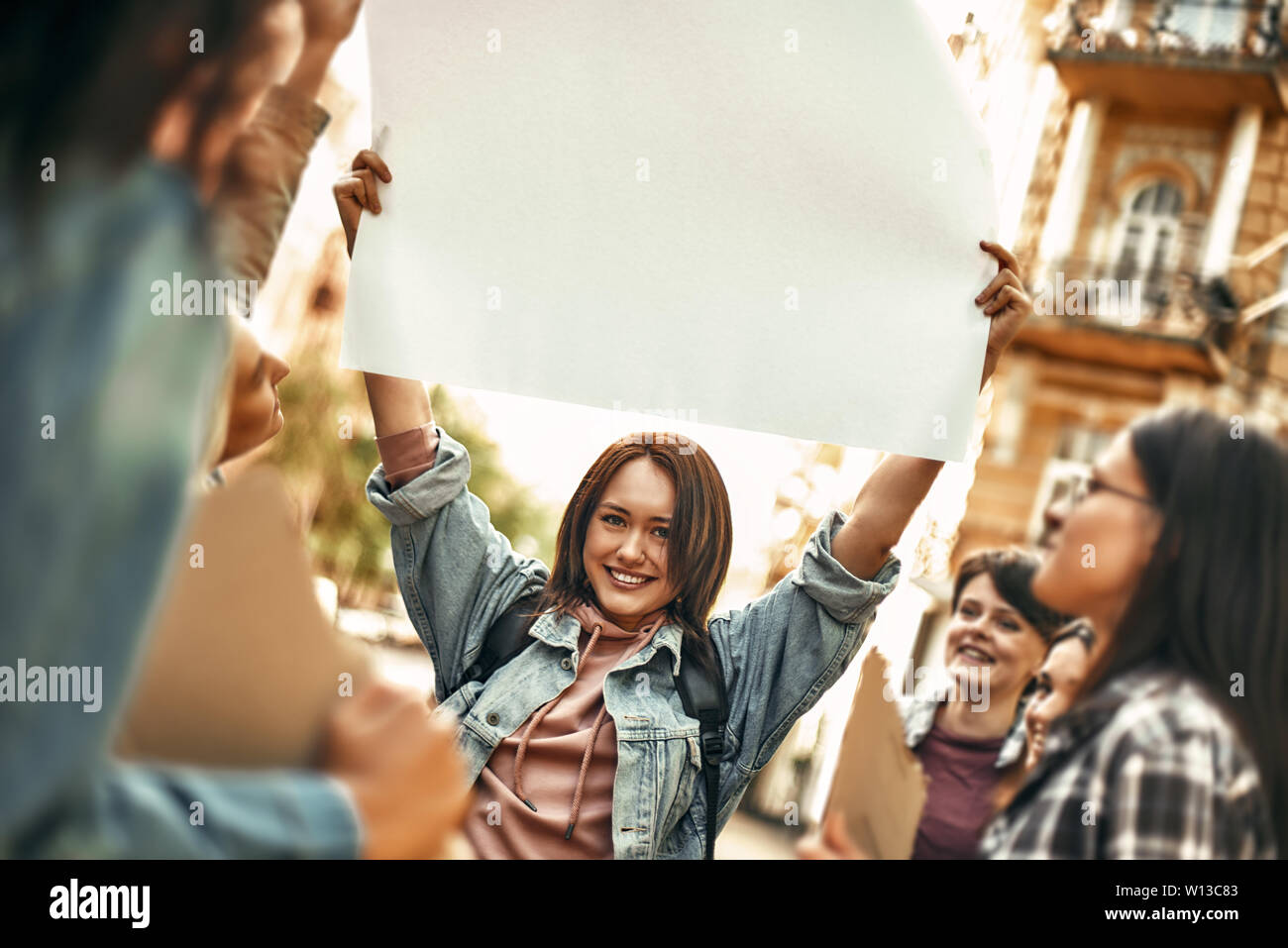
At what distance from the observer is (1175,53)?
164 cm

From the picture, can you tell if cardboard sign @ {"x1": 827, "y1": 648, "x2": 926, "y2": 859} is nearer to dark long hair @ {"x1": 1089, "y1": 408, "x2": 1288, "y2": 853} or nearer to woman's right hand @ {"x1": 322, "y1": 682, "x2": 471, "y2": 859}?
dark long hair @ {"x1": 1089, "y1": 408, "x2": 1288, "y2": 853}

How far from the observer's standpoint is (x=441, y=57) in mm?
1359

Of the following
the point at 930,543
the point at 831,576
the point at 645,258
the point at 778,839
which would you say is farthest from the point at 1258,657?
the point at 645,258

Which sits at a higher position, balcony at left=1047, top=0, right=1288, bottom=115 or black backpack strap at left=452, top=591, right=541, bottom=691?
balcony at left=1047, top=0, right=1288, bottom=115

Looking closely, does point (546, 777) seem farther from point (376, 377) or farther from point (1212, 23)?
point (1212, 23)

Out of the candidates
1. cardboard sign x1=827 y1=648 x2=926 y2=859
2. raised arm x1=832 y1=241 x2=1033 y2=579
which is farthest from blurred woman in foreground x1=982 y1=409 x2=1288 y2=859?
raised arm x1=832 y1=241 x2=1033 y2=579

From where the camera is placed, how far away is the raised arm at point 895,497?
136 centimetres

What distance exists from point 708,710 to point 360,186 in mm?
830

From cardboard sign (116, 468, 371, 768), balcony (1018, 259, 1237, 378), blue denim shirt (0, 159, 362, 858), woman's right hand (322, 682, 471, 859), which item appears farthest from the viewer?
balcony (1018, 259, 1237, 378)

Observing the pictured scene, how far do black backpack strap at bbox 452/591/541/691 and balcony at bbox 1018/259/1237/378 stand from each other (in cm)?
88

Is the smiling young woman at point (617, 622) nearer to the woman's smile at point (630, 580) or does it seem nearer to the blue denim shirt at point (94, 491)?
the woman's smile at point (630, 580)

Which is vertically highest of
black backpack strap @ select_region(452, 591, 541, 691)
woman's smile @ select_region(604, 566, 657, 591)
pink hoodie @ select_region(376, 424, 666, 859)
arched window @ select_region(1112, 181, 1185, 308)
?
arched window @ select_region(1112, 181, 1185, 308)

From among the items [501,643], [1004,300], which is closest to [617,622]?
[501,643]

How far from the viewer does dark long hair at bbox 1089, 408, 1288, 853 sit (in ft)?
4.47
